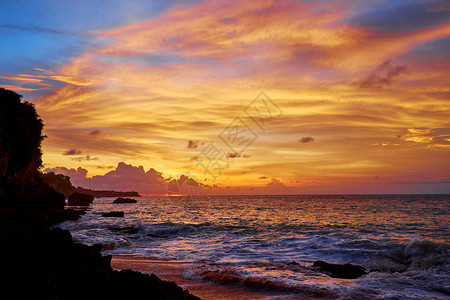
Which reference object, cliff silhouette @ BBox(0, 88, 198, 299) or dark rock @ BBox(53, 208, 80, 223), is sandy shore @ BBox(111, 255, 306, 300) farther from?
dark rock @ BBox(53, 208, 80, 223)

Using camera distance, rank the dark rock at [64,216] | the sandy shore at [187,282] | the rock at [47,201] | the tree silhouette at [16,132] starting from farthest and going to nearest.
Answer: the dark rock at [64,216] → the rock at [47,201] → the tree silhouette at [16,132] → the sandy shore at [187,282]

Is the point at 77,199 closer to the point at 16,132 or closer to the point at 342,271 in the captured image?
the point at 16,132

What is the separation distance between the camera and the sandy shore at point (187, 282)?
10.8 metres

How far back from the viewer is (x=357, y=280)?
13.3 meters

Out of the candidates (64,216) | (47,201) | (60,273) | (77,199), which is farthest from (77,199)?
(60,273)

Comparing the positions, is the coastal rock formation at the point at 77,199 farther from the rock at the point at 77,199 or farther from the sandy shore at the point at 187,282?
the sandy shore at the point at 187,282

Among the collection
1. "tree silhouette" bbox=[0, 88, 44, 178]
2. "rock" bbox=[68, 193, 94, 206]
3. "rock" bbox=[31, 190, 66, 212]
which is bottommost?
"rock" bbox=[68, 193, 94, 206]

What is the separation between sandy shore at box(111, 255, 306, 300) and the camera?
1084 centimetres

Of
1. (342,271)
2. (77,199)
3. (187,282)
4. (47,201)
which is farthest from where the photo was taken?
(77,199)

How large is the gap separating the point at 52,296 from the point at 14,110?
112 feet

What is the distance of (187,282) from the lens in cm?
1267

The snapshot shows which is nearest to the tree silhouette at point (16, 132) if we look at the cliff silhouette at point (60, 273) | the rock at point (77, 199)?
the cliff silhouette at point (60, 273)

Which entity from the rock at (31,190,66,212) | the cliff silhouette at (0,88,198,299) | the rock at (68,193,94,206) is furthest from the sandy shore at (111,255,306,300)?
the rock at (68,193,94,206)

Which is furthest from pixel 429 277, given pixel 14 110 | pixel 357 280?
pixel 14 110
